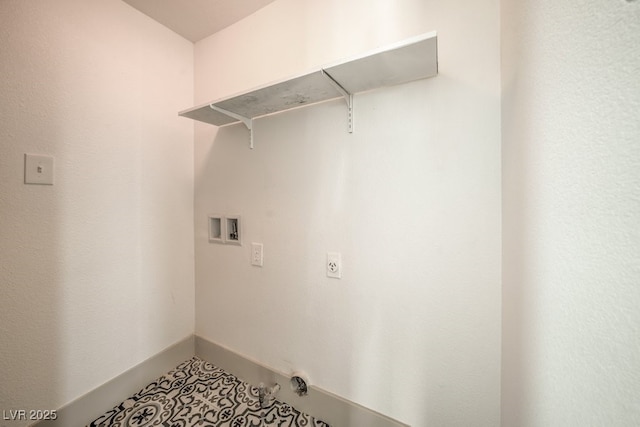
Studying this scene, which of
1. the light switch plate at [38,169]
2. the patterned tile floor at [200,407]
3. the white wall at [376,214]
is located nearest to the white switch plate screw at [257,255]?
the white wall at [376,214]

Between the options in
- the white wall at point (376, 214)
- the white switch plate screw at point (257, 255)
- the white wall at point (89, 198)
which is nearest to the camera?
the white wall at point (376, 214)

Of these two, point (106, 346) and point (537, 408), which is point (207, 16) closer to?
point (106, 346)

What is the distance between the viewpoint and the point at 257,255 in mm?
1299

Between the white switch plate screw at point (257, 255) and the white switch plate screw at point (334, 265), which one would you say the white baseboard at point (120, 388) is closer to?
the white switch plate screw at point (257, 255)

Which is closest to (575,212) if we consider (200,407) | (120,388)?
(200,407)

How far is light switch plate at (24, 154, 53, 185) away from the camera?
94cm

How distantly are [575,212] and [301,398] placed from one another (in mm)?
1314

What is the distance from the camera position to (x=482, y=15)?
79 cm

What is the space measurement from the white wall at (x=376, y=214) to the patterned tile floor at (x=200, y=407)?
185mm

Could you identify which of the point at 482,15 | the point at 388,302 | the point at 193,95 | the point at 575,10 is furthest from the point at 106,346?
the point at 482,15

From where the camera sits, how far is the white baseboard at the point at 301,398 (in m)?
1.01

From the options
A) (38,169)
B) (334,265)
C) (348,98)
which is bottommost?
(334,265)

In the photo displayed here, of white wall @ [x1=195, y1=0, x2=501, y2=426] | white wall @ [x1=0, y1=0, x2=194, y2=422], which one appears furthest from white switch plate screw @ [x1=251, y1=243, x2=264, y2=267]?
white wall @ [x1=0, y1=0, x2=194, y2=422]

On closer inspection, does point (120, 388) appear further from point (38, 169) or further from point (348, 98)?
point (348, 98)
